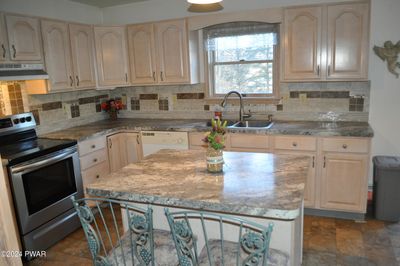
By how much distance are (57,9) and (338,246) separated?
3.95 m

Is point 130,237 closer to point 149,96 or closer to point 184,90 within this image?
point 184,90

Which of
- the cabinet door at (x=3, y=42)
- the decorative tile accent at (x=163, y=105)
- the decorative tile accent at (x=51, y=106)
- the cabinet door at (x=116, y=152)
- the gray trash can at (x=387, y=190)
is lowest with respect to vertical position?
the gray trash can at (x=387, y=190)

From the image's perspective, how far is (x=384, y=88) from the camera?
11.3 feet

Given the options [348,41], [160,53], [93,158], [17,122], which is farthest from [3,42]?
[348,41]

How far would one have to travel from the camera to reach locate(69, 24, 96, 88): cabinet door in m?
3.71

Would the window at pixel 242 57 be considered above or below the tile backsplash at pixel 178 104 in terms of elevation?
above

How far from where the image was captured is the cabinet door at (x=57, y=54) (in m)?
3.38

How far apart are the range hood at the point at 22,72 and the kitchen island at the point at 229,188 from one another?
154 centimetres

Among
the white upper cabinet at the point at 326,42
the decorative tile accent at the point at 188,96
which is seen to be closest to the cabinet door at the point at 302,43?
the white upper cabinet at the point at 326,42

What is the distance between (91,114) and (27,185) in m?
1.83

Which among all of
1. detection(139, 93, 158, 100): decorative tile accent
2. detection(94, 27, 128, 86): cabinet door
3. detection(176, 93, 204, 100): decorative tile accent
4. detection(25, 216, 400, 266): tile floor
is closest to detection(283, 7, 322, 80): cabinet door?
detection(176, 93, 204, 100): decorative tile accent

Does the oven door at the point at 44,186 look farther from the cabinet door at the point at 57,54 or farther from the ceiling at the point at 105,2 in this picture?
the ceiling at the point at 105,2

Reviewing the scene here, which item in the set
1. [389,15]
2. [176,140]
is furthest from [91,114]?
[389,15]

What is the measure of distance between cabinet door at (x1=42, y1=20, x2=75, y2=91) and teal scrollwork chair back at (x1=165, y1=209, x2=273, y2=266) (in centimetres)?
249
